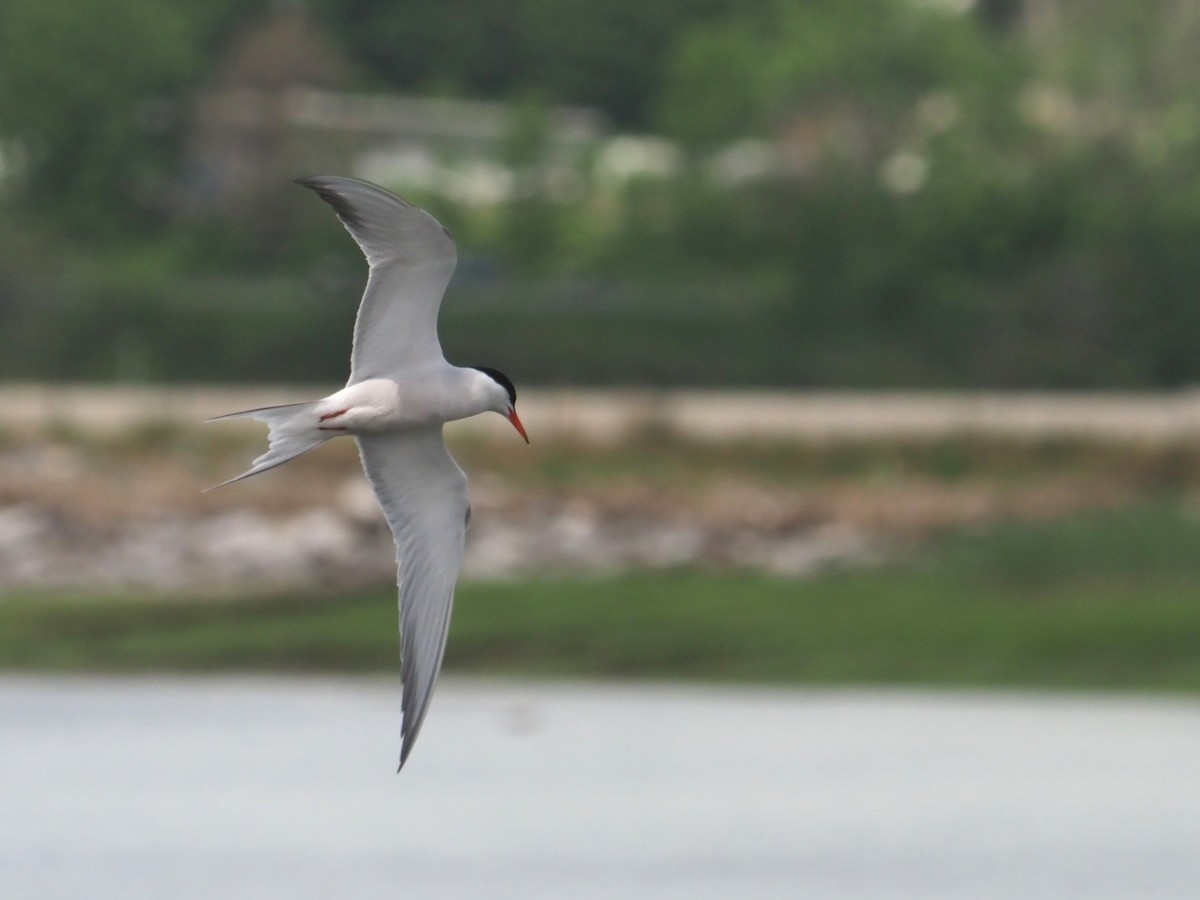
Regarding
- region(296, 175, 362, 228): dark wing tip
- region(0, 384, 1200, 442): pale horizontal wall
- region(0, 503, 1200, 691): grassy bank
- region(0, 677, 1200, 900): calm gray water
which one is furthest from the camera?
region(0, 384, 1200, 442): pale horizontal wall

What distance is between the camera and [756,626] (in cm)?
2758

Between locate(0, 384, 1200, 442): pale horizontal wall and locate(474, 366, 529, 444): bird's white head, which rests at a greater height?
locate(474, 366, 529, 444): bird's white head

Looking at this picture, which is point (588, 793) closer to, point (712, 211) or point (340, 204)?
point (340, 204)

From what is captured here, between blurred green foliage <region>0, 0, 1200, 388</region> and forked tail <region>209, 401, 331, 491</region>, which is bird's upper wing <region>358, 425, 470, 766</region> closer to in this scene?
forked tail <region>209, 401, 331, 491</region>

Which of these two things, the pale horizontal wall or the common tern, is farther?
the pale horizontal wall

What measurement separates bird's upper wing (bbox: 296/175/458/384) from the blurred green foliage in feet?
99.3

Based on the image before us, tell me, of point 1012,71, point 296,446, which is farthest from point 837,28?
point 296,446

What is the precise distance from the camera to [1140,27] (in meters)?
61.4

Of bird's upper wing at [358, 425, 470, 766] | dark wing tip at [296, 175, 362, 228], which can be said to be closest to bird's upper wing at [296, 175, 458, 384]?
dark wing tip at [296, 175, 362, 228]

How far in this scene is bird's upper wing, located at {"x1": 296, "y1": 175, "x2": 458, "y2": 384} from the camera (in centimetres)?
937

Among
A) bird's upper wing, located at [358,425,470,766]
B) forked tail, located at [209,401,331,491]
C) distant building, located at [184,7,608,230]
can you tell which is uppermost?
forked tail, located at [209,401,331,491]

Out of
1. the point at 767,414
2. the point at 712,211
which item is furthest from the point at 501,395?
the point at 712,211

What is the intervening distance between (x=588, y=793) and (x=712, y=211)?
83.8 feet

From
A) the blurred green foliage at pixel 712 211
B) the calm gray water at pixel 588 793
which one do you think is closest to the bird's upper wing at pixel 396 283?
the calm gray water at pixel 588 793
